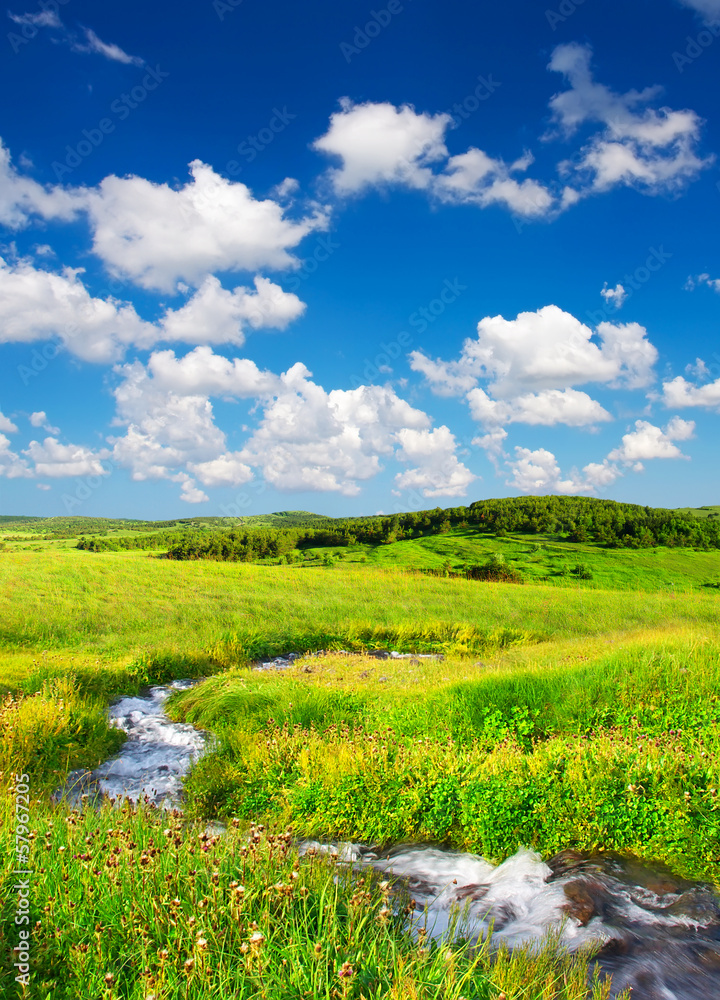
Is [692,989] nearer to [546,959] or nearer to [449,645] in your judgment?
[546,959]

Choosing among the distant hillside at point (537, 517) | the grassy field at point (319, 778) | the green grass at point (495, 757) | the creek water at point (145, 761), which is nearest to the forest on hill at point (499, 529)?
the distant hillside at point (537, 517)

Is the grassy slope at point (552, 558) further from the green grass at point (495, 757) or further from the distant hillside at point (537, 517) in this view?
the green grass at point (495, 757)

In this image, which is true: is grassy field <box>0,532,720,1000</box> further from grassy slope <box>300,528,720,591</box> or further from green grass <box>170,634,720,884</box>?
grassy slope <box>300,528,720,591</box>

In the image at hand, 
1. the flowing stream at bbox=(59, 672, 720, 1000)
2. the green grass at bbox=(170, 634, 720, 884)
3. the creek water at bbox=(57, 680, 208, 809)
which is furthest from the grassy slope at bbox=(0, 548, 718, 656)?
the flowing stream at bbox=(59, 672, 720, 1000)

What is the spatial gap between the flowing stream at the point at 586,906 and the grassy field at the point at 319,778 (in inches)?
14.4

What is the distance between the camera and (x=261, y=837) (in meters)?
4.86

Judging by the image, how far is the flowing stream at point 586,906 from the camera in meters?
4.70

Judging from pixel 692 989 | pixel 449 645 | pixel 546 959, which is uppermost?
pixel 546 959

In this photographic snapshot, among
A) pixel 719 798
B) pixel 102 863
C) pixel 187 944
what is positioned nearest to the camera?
pixel 187 944

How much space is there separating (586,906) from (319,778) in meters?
4.10

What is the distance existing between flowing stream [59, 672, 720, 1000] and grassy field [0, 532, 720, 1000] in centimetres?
37

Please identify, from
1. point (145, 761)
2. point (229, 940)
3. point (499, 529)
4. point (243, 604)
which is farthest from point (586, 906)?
point (499, 529)

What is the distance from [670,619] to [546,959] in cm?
2694

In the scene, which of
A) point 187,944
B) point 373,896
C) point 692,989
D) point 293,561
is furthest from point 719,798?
point 293,561
